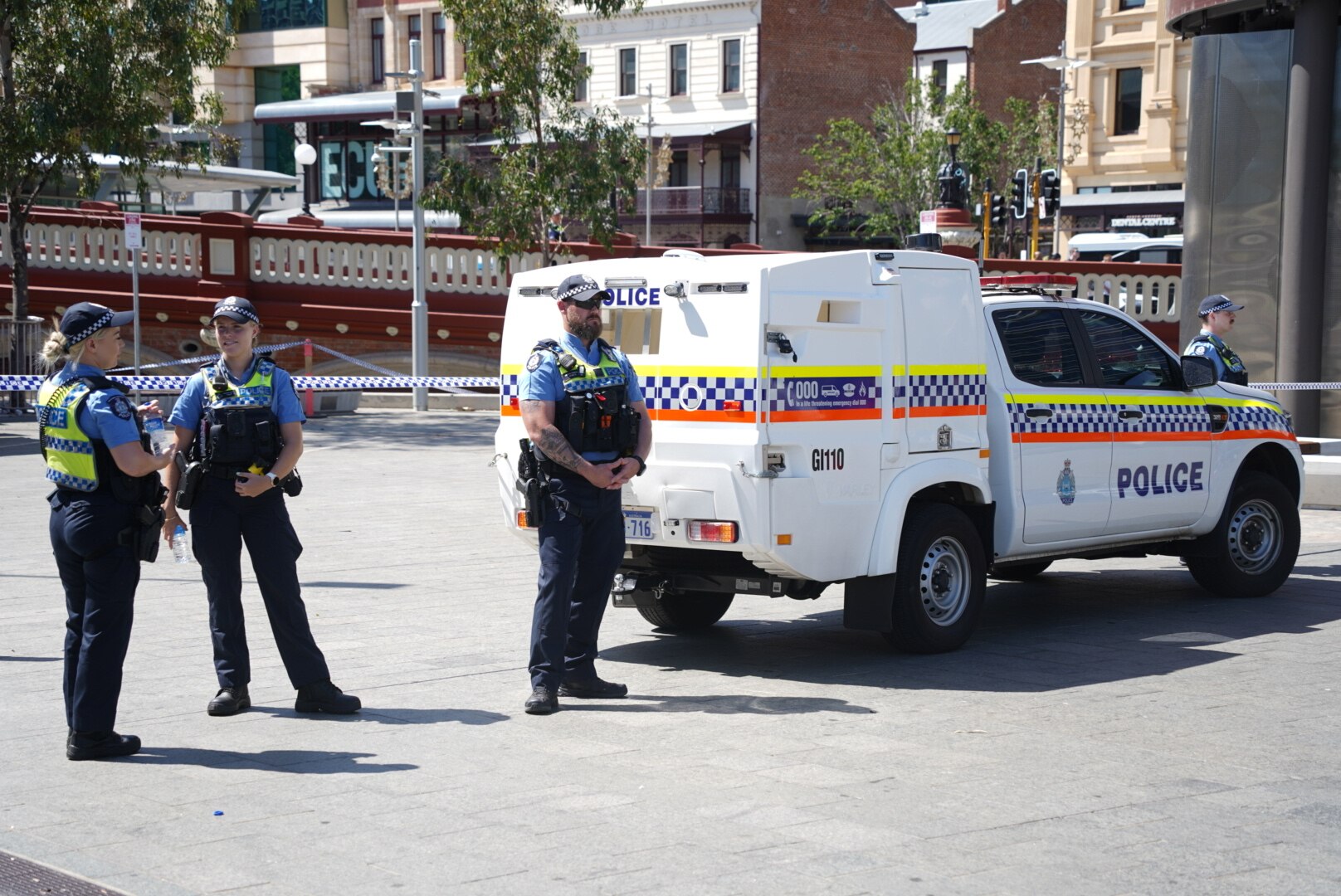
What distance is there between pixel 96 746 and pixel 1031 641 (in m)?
4.81

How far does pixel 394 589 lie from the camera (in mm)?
10641

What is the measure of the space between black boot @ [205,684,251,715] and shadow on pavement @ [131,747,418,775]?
485mm

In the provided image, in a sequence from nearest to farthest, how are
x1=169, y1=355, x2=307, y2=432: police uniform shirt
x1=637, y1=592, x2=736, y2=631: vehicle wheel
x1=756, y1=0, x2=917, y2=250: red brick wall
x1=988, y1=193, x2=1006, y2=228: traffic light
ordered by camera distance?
x1=169, y1=355, x2=307, y2=432: police uniform shirt, x1=637, y1=592, x2=736, y2=631: vehicle wheel, x1=988, y1=193, x2=1006, y2=228: traffic light, x1=756, y1=0, x2=917, y2=250: red brick wall

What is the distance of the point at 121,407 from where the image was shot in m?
6.54

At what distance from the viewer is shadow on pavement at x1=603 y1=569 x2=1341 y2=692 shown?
27.1 feet

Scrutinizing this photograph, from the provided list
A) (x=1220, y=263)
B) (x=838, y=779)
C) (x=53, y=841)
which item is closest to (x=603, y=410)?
(x=838, y=779)

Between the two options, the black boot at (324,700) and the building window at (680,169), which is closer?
the black boot at (324,700)

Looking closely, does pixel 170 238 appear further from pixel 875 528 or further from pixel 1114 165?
pixel 1114 165

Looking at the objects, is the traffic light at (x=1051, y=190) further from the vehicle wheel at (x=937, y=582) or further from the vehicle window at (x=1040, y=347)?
the vehicle wheel at (x=937, y=582)

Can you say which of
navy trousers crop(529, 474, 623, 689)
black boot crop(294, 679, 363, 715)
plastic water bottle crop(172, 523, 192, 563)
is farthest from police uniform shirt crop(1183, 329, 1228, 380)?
plastic water bottle crop(172, 523, 192, 563)

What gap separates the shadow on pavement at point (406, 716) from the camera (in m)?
7.28

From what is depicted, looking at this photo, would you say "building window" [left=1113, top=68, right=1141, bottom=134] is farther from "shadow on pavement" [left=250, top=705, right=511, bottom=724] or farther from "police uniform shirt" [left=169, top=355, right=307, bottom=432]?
"police uniform shirt" [left=169, top=355, right=307, bottom=432]

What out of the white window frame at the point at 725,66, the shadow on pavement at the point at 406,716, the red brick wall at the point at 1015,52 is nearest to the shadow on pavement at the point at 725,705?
the shadow on pavement at the point at 406,716

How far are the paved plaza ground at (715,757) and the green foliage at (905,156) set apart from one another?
44.8 m
